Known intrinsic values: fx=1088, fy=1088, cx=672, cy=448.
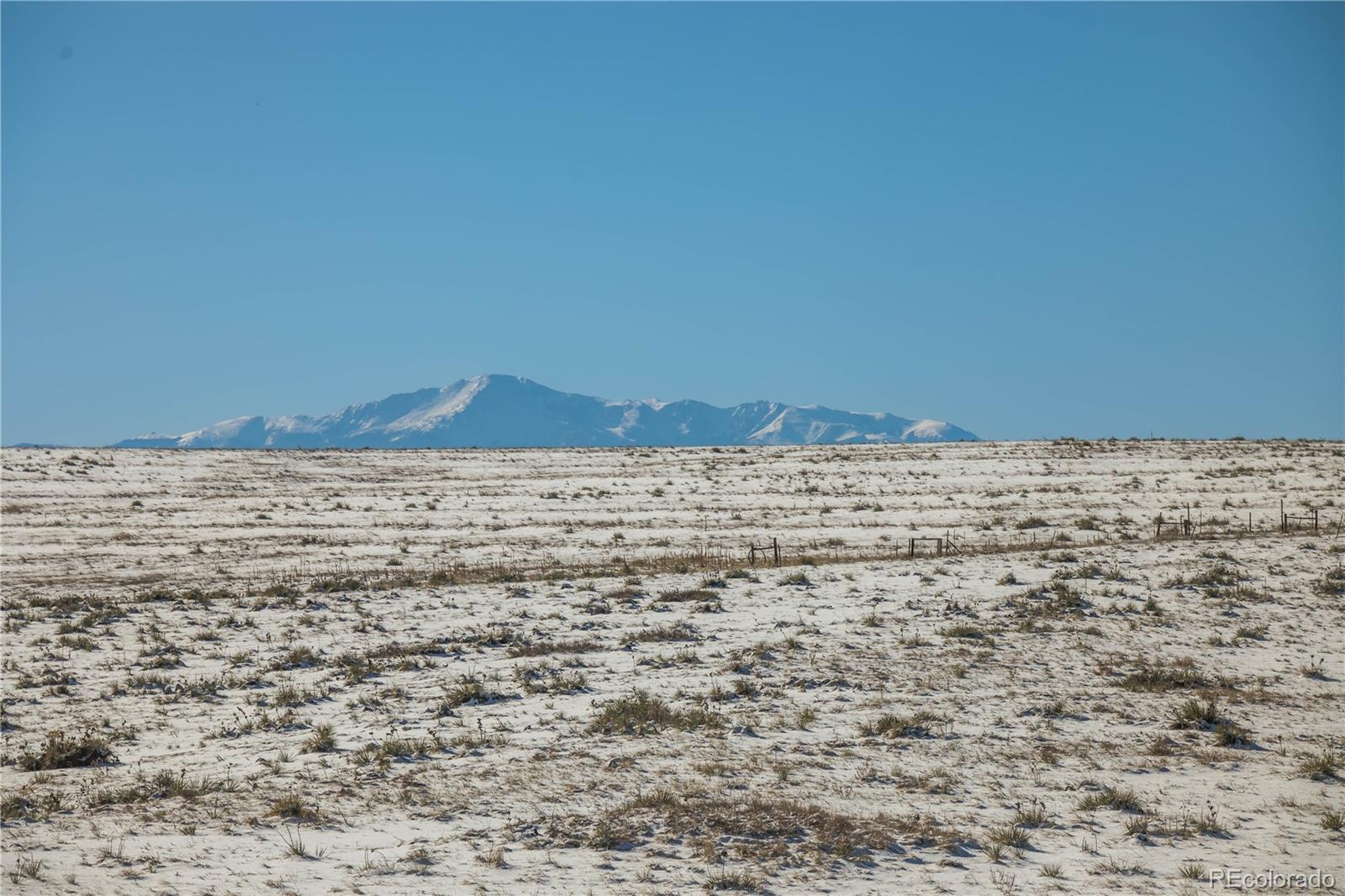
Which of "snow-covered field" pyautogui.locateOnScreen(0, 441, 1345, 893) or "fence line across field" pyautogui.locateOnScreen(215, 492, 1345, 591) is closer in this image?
"snow-covered field" pyautogui.locateOnScreen(0, 441, 1345, 893)

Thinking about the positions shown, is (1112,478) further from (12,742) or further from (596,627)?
(12,742)

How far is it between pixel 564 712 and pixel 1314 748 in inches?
443

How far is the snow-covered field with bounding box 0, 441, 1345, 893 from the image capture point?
40.5ft

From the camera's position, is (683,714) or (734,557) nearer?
(683,714)

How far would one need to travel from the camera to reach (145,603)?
92.1ft

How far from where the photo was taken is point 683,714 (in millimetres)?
17484

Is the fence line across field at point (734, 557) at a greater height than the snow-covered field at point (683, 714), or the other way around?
the fence line across field at point (734, 557)

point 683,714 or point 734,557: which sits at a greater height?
point 734,557

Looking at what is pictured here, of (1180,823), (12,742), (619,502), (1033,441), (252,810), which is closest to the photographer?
(1180,823)

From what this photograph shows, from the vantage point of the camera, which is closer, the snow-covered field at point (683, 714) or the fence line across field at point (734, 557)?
the snow-covered field at point (683, 714)

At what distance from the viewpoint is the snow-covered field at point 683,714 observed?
486 inches

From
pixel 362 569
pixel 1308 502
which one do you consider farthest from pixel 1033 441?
pixel 362 569

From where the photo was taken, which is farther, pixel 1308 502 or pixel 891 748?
pixel 1308 502

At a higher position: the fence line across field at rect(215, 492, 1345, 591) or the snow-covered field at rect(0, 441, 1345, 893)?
the fence line across field at rect(215, 492, 1345, 591)
